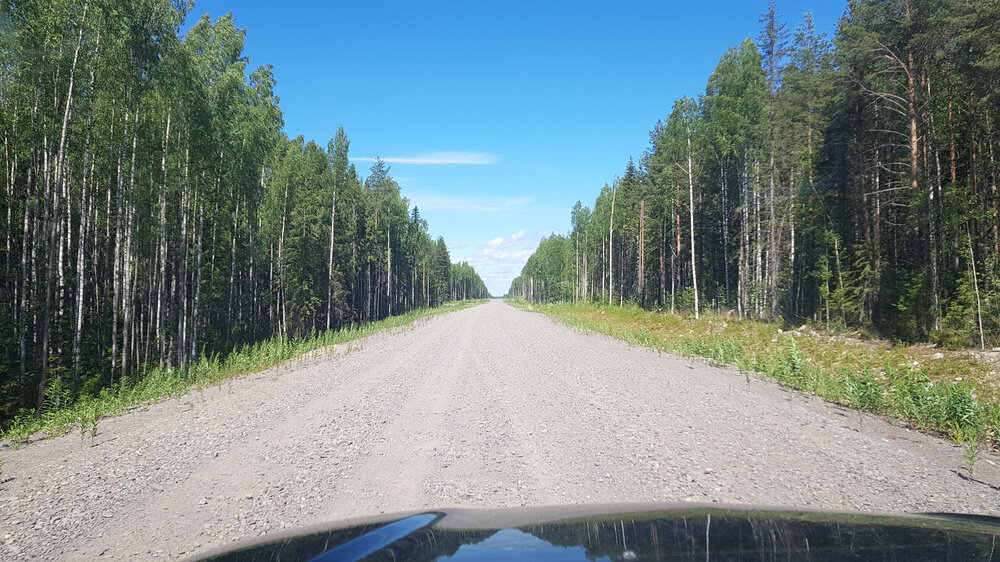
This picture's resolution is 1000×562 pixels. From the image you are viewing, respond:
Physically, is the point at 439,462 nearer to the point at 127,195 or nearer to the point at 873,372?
the point at 873,372

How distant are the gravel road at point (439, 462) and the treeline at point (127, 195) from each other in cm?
660

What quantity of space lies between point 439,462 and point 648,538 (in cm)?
299

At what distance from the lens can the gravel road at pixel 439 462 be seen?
3736 mm

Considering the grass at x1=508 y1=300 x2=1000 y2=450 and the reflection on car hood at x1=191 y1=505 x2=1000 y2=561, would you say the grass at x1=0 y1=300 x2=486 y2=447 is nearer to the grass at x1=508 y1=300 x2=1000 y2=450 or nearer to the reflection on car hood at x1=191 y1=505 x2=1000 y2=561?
the reflection on car hood at x1=191 y1=505 x2=1000 y2=561

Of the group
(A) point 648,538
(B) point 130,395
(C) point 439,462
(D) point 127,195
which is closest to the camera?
(A) point 648,538

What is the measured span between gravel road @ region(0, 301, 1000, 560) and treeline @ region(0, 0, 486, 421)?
21.6 feet

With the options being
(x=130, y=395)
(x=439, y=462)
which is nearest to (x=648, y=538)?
(x=439, y=462)

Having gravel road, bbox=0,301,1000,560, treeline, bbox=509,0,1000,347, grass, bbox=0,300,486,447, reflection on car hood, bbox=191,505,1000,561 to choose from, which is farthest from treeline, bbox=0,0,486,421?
treeline, bbox=509,0,1000,347

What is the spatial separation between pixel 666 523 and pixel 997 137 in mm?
20881

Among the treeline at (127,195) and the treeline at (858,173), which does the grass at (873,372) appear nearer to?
the treeline at (858,173)

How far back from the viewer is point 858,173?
21.7m

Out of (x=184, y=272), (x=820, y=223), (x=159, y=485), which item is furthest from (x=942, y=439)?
(x=820, y=223)

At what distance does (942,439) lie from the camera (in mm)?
6039

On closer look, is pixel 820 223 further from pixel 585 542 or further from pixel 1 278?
pixel 1 278
